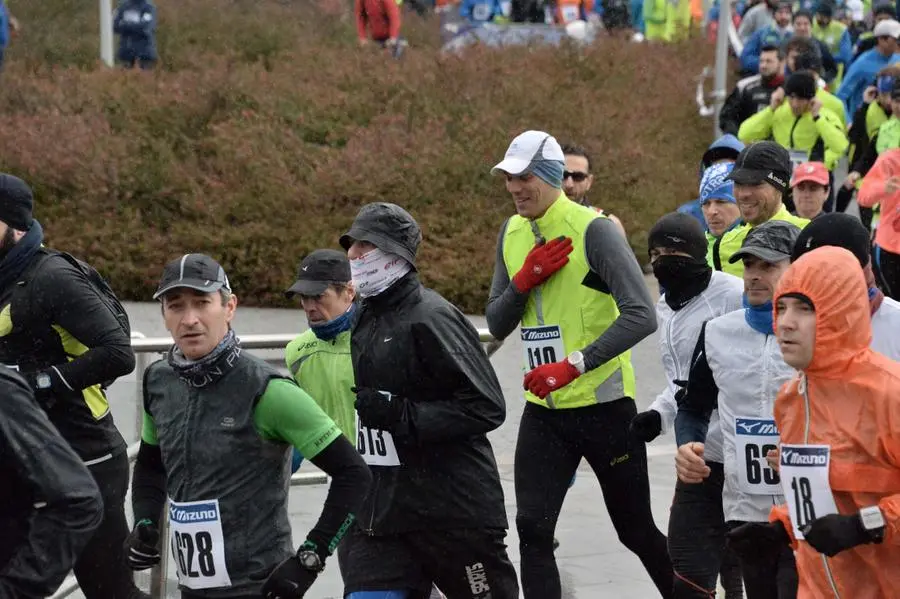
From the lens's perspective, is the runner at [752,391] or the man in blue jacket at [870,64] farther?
the man in blue jacket at [870,64]

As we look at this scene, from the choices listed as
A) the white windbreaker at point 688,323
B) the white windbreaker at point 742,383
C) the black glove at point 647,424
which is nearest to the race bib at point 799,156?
the white windbreaker at point 688,323

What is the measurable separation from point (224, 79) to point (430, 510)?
42.9 feet

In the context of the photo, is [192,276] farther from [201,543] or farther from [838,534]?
[838,534]

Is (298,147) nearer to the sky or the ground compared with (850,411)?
nearer to the ground

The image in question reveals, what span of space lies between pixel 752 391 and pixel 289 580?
5.91ft

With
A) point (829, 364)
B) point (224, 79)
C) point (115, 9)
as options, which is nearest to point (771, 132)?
point (224, 79)

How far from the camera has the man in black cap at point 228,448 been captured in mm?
4758

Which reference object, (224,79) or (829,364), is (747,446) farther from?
(224,79)

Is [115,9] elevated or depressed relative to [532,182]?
depressed

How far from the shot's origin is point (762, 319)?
18.2 feet

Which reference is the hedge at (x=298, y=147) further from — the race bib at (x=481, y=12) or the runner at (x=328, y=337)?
the runner at (x=328, y=337)

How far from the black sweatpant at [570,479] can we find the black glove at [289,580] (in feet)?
6.43

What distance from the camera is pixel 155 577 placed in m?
7.15

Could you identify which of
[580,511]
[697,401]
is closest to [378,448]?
[697,401]
